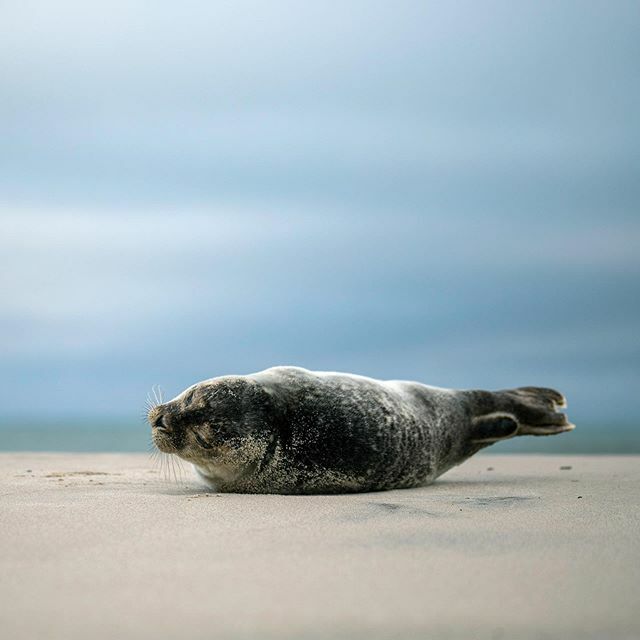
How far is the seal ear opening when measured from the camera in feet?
24.7

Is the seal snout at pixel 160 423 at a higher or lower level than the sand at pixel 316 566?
higher

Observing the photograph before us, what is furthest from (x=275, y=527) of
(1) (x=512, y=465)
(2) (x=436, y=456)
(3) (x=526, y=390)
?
(1) (x=512, y=465)

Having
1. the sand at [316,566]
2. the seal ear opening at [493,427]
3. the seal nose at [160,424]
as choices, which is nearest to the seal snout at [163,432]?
the seal nose at [160,424]

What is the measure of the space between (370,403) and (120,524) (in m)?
2.39

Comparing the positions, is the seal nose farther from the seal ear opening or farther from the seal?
the seal ear opening

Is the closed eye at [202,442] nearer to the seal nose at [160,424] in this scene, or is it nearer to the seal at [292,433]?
the seal at [292,433]

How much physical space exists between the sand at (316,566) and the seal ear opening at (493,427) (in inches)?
66.1

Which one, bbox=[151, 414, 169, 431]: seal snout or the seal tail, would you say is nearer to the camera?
bbox=[151, 414, 169, 431]: seal snout

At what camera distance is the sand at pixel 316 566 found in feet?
8.92

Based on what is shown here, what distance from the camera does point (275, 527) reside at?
4355 mm

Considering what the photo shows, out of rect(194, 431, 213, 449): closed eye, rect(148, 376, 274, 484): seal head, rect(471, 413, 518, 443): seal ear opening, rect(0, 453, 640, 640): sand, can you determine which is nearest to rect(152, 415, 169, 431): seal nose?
rect(148, 376, 274, 484): seal head

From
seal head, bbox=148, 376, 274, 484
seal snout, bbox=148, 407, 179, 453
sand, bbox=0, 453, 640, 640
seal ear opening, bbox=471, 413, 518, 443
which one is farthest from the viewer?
seal ear opening, bbox=471, 413, 518, 443

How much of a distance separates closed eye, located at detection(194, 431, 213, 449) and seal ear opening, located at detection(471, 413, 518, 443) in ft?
8.18

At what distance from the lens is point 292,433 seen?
6070 mm
